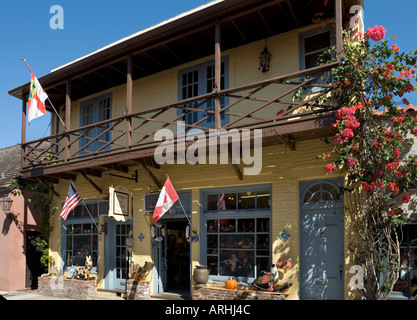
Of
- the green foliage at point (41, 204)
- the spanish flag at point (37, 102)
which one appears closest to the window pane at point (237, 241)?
the spanish flag at point (37, 102)

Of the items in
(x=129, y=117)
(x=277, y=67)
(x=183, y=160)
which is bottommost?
(x=183, y=160)

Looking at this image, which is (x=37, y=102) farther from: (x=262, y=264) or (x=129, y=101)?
(x=262, y=264)

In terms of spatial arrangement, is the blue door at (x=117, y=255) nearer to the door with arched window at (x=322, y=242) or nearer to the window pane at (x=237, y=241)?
the window pane at (x=237, y=241)

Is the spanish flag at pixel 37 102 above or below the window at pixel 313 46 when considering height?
below

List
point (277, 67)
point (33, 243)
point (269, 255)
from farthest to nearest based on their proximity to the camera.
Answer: point (33, 243)
point (277, 67)
point (269, 255)

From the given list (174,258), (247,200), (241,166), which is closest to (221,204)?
(247,200)

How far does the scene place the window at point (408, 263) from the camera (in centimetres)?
751

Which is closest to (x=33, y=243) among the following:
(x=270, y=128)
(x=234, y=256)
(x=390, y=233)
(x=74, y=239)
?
(x=74, y=239)

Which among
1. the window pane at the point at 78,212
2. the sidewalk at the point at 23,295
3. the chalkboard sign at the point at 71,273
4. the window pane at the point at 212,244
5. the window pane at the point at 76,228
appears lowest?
the sidewalk at the point at 23,295

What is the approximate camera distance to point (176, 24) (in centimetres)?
920

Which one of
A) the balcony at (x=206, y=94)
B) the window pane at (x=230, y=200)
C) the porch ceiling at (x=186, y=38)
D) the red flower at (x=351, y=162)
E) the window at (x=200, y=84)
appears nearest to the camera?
the red flower at (x=351, y=162)

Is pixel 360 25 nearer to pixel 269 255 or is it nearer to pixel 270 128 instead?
pixel 270 128

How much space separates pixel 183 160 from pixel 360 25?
490 cm

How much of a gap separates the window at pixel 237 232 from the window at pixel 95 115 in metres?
4.44
